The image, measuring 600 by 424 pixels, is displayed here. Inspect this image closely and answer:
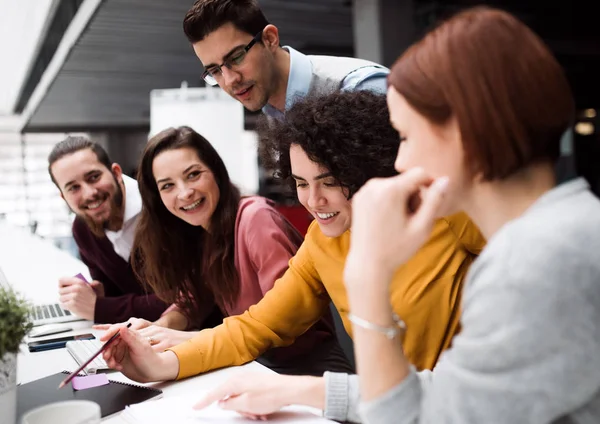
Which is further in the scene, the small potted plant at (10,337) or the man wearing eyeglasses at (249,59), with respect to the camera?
the man wearing eyeglasses at (249,59)

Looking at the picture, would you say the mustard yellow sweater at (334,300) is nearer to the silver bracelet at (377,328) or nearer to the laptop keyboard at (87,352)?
the laptop keyboard at (87,352)

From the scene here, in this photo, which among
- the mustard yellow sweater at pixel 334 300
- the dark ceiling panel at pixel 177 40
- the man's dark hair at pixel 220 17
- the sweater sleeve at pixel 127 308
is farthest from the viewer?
the dark ceiling panel at pixel 177 40

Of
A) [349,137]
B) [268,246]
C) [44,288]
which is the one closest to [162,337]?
[268,246]

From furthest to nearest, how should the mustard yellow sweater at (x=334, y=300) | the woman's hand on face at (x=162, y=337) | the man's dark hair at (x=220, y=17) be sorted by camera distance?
the man's dark hair at (x=220, y=17) < the woman's hand on face at (x=162, y=337) < the mustard yellow sweater at (x=334, y=300)

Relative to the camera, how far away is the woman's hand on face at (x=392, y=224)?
2.51 ft

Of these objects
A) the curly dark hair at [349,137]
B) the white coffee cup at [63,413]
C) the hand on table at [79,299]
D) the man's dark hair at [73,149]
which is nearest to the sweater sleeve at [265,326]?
the curly dark hair at [349,137]

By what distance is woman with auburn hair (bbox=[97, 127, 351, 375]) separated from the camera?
1.71 metres

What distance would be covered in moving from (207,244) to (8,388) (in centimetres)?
98

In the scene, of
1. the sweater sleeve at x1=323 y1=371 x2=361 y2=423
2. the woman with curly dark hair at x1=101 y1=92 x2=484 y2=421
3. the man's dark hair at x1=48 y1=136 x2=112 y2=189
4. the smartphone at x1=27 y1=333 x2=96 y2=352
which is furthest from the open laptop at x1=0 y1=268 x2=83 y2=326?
the sweater sleeve at x1=323 y1=371 x2=361 y2=423

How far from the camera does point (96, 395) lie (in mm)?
1163

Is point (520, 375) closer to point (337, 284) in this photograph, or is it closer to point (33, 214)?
point (337, 284)

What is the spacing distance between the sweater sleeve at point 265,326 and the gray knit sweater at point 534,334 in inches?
28.1

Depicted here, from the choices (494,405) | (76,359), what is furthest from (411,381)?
(76,359)

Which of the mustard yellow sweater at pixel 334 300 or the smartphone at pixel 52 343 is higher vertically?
the mustard yellow sweater at pixel 334 300
